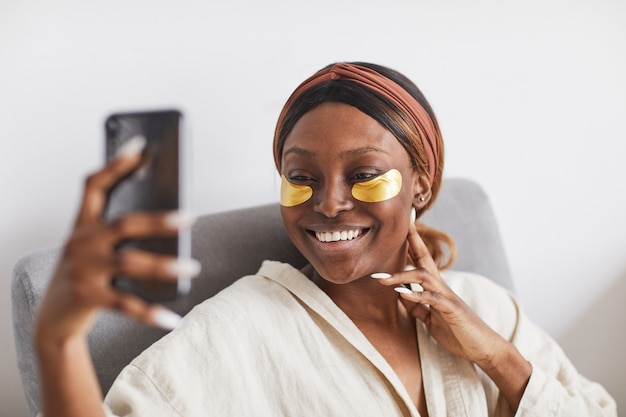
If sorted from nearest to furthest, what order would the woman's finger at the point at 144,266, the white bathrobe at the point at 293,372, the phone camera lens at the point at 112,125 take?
the woman's finger at the point at 144,266 → the phone camera lens at the point at 112,125 → the white bathrobe at the point at 293,372

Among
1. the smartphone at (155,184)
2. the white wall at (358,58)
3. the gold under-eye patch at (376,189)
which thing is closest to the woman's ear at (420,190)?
the gold under-eye patch at (376,189)

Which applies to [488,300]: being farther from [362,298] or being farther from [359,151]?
[359,151]

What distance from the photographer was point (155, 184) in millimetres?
640

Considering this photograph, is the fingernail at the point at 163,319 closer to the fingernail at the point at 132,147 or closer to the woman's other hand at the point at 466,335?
the fingernail at the point at 132,147

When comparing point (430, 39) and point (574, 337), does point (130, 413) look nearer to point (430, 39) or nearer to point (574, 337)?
point (430, 39)

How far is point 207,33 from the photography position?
139 cm

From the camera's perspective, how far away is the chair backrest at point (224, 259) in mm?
1103

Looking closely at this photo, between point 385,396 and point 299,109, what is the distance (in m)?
0.48

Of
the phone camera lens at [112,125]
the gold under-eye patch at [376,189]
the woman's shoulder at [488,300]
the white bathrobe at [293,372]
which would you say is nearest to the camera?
the phone camera lens at [112,125]

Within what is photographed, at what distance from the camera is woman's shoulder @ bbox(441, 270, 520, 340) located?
1.36 m

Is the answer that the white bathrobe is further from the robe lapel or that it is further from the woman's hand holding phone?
the woman's hand holding phone

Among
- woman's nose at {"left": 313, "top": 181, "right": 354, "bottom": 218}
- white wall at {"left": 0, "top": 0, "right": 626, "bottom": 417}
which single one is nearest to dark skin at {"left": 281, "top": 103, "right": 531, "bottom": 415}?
woman's nose at {"left": 313, "top": 181, "right": 354, "bottom": 218}

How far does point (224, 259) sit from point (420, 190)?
377 millimetres

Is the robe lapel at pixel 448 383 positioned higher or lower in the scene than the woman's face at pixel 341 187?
lower
